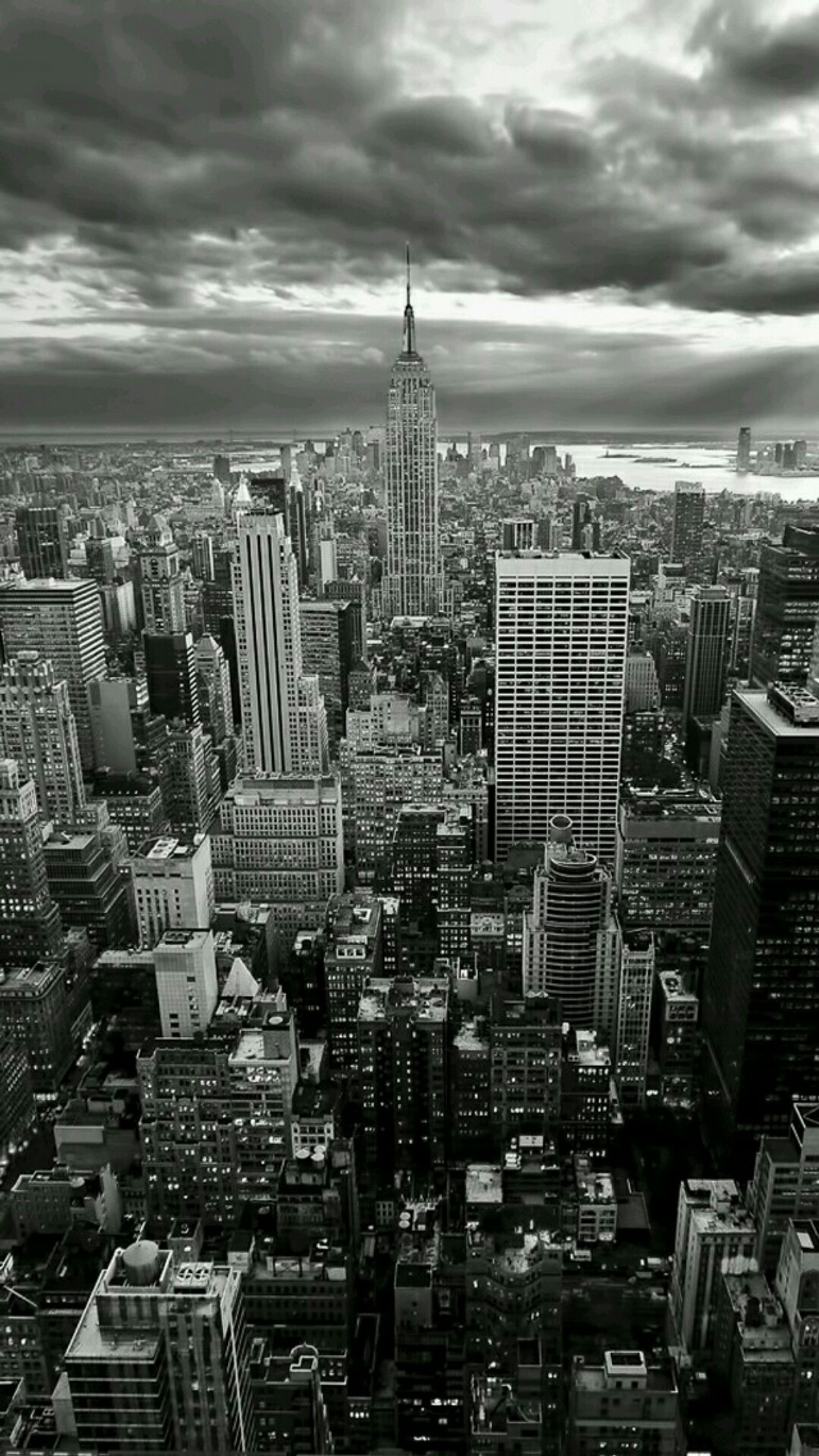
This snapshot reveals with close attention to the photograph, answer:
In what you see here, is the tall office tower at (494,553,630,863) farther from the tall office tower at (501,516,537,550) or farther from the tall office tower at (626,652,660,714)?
the tall office tower at (501,516,537,550)

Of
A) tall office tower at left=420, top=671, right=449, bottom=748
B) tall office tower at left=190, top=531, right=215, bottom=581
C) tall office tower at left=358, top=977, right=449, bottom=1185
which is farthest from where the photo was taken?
tall office tower at left=190, top=531, right=215, bottom=581

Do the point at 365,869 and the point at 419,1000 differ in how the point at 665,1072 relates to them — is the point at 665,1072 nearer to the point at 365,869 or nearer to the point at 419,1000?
the point at 419,1000

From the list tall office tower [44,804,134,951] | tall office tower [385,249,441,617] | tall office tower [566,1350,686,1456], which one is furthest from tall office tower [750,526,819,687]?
tall office tower [385,249,441,617]

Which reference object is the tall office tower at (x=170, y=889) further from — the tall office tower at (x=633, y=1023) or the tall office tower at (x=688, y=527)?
the tall office tower at (x=688, y=527)

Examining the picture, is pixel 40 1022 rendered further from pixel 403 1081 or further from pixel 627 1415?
pixel 627 1415

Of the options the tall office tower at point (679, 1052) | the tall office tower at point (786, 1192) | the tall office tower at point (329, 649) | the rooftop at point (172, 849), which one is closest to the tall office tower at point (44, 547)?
the tall office tower at point (329, 649)

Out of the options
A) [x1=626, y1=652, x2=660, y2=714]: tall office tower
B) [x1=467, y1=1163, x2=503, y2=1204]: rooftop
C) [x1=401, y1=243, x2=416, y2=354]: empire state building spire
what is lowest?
[x1=467, y1=1163, x2=503, y2=1204]: rooftop
